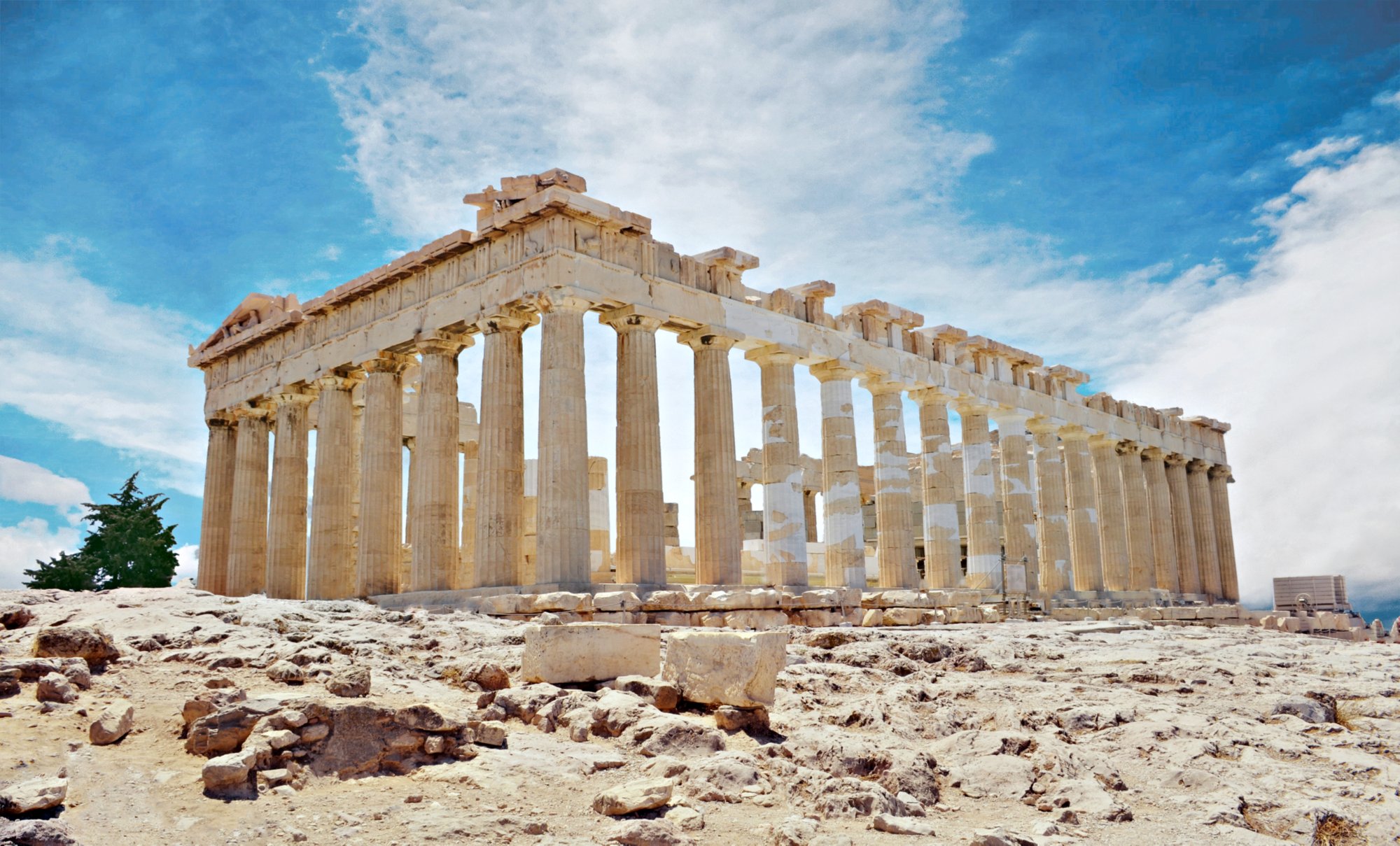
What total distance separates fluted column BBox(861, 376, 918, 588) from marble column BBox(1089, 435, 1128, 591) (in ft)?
35.3

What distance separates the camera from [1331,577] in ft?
154

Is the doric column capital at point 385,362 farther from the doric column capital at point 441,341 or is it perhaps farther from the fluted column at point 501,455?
the fluted column at point 501,455

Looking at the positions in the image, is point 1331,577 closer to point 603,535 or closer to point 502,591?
point 603,535

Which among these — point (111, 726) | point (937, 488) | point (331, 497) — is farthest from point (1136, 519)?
point (111, 726)

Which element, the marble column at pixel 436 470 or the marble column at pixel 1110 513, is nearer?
the marble column at pixel 436 470

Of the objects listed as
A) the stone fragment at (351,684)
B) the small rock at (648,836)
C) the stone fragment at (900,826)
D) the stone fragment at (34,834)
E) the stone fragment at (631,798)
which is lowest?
the stone fragment at (900,826)

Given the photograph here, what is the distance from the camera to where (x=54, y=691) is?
30.6 feet

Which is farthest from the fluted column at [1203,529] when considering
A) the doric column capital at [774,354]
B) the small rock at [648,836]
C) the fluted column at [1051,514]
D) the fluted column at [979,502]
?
the small rock at [648,836]

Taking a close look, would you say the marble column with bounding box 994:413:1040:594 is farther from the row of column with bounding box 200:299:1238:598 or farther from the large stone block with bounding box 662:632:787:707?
the large stone block with bounding box 662:632:787:707

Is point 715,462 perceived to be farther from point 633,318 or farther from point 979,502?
point 979,502

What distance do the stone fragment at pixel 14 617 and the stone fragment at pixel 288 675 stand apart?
12.6 feet

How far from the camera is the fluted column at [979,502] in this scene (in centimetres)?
3219

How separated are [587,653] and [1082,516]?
96.2ft

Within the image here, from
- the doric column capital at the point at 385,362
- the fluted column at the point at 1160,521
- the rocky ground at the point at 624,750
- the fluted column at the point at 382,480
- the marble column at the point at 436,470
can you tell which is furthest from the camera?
the fluted column at the point at 1160,521
